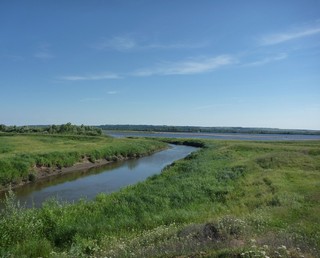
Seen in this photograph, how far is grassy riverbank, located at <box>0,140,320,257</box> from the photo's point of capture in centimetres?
974

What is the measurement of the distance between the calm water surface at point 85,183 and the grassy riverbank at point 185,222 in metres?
5.35

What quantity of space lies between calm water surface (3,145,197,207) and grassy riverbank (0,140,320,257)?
211 inches

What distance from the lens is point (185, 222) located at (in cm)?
1469

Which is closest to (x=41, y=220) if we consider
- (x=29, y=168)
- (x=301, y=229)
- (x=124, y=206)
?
(x=124, y=206)

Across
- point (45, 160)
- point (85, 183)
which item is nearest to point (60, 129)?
point (45, 160)

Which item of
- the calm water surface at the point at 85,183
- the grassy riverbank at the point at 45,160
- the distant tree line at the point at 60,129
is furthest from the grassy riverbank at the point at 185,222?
the distant tree line at the point at 60,129

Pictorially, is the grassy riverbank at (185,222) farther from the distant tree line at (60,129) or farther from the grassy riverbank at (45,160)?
the distant tree line at (60,129)

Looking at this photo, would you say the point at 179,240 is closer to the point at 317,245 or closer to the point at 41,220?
the point at 317,245

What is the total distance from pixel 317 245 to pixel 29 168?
28407mm

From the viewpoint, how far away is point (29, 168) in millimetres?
33125

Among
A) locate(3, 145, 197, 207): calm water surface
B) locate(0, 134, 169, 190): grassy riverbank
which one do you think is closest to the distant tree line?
locate(0, 134, 169, 190): grassy riverbank

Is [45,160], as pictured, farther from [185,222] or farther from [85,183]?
[185,222]

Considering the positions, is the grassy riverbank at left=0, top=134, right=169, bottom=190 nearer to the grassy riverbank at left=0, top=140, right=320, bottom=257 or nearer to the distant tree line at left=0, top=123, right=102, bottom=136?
the grassy riverbank at left=0, top=140, right=320, bottom=257

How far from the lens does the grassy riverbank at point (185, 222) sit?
9.74 metres
